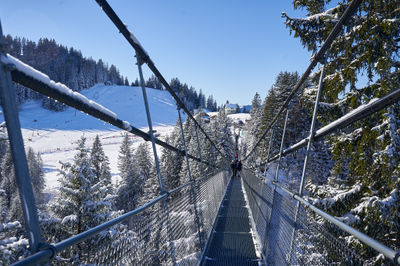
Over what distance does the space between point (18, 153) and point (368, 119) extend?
478 centimetres

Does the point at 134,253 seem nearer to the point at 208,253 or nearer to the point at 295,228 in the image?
the point at 295,228

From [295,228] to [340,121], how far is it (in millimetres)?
889

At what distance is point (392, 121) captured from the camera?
3.51 meters

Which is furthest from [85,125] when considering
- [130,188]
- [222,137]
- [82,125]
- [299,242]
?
[299,242]

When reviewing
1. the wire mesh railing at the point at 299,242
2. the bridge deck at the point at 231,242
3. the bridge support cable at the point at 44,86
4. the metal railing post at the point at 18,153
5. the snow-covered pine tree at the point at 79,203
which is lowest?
the snow-covered pine tree at the point at 79,203

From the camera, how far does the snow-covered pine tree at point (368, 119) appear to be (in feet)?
11.5

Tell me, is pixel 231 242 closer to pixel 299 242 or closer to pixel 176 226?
pixel 176 226

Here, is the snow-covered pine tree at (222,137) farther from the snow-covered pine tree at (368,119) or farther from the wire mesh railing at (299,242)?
the wire mesh railing at (299,242)

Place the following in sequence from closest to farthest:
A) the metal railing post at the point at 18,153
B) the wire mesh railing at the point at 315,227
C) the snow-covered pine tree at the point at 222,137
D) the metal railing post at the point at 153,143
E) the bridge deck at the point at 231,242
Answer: the metal railing post at the point at 18,153
the wire mesh railing at the point at 315,227
the metal railing post at the point at 153,143
the bridge deck at the point at 231,242
the snow-covered pine tree at the point at 222,137

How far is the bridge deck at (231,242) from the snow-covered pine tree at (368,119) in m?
1.37

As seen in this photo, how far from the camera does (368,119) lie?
4082 mm

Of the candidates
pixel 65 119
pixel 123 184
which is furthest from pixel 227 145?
pixel 65 119

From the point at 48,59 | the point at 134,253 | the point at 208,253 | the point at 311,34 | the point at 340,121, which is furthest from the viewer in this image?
the point at 48,59

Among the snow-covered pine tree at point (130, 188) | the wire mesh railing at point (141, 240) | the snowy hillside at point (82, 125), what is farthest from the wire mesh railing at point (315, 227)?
the snowy hillside at point (82, 125)
